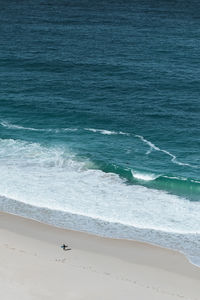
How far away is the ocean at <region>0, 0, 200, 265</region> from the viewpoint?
71688 millimetres

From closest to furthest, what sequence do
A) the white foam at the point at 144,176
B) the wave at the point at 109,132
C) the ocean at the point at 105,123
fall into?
the ocean at the point at 105,123 → the white foam at the point at 144,176 → the wave at the point at 109,132

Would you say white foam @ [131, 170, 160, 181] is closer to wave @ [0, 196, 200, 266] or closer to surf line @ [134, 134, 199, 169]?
surf line @ [134, 134, 199, 169]

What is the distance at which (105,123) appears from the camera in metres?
91.5

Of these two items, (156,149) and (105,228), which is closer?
(105,228)

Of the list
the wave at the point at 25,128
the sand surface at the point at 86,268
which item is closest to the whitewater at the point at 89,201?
the sand surface at the point at 86,268

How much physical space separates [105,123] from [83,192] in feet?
60.5

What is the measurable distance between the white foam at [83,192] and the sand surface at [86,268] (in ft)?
17.4

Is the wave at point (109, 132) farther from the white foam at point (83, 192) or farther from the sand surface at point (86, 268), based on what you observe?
the sand surface at point (86, 268)

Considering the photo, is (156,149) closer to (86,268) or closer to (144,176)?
(144,176)

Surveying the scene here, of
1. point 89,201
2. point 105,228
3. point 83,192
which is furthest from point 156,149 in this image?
A: point 105,228

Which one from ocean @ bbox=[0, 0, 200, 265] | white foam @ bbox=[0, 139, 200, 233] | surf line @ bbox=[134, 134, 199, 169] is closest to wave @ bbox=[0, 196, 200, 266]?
ocean @ bbox=[0, 0, 200, 265]

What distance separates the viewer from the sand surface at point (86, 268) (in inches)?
2206

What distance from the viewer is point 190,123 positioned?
90.4 meters

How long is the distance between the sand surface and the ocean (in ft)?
8.52
